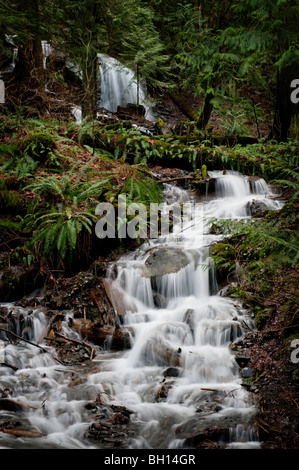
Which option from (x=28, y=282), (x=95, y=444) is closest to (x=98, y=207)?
(x=28, y=282)

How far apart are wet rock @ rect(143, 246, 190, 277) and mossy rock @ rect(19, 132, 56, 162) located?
12.9ft

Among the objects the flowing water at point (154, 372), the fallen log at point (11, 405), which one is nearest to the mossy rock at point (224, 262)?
the flowing water at point (154, 372)

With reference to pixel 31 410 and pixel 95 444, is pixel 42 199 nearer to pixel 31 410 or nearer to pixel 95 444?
pixel 31 410

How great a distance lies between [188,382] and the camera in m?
4.74

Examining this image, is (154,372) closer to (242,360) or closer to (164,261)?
→ (242,360)

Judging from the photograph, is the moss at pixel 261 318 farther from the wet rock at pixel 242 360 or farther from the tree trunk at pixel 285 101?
the tree trunk at pixel 285 101

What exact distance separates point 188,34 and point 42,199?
9001 mm

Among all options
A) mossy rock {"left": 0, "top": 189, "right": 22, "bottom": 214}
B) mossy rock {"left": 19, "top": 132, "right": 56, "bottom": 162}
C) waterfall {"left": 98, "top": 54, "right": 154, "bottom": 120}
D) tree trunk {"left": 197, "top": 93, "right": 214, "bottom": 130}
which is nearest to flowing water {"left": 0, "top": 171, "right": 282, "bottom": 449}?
mossy rock {"left": 0, "top": 189, "right": 22, "bottom": 214}

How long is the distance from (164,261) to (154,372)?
2614 millimetres

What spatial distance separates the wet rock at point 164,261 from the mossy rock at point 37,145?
3919 mm

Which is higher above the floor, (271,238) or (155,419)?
(271,238)

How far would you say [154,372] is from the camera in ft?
16.5

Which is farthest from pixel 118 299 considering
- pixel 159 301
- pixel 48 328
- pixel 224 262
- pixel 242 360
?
pixel 242 360

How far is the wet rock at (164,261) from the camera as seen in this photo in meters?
6.93
